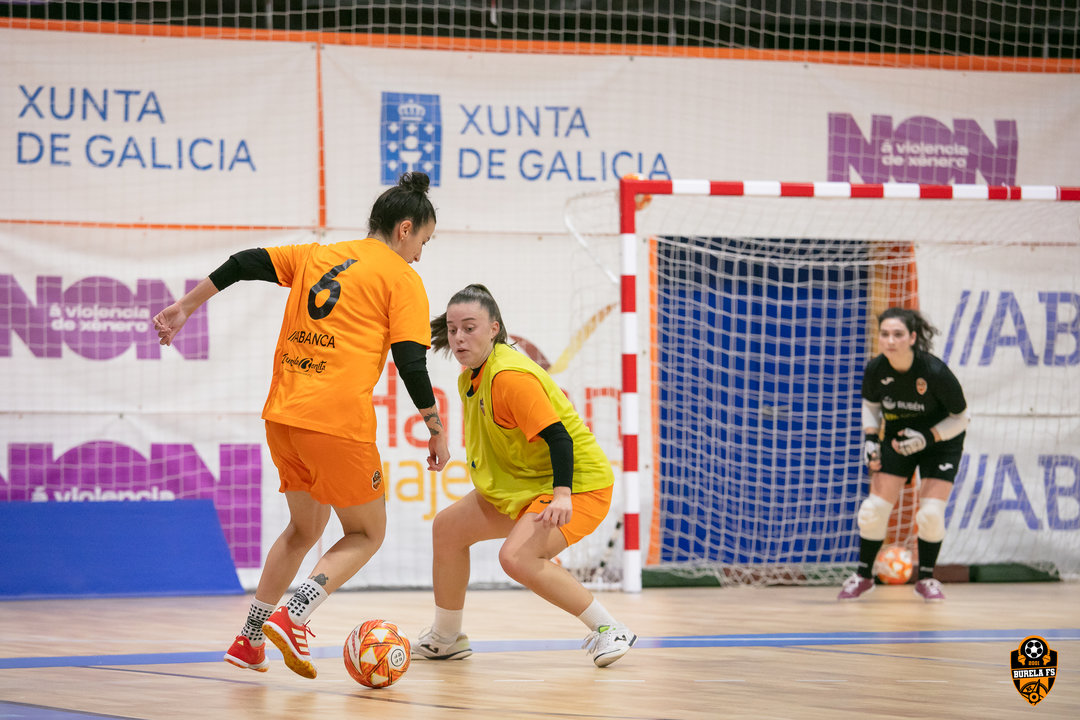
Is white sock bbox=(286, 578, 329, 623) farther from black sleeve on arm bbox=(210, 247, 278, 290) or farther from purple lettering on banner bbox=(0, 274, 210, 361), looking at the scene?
purple lettering on banner bbox=(0, 274, 210, 361)

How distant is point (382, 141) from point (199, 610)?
10.8 ft

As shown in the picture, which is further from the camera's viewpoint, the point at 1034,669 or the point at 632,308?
the point at 632,308

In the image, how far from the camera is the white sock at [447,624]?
4691 millimetres

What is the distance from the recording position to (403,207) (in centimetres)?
424

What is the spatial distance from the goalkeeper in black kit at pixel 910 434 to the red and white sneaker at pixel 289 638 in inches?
165

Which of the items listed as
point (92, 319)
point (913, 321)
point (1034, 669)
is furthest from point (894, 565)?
point (92, 319)

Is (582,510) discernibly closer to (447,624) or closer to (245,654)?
(447,624)

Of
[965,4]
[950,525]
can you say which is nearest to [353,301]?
[950,525]

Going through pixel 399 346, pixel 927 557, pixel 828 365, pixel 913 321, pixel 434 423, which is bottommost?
pixel 927 557

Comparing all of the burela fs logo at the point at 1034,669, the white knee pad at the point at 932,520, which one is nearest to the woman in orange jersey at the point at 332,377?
the burela fs logo at the point at 1034,669

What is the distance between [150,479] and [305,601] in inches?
173

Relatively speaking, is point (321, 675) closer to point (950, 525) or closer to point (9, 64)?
point (9, 64)

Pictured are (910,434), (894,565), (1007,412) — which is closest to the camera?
(910,434)

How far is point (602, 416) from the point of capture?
28.0 feet
